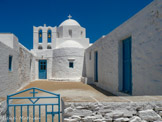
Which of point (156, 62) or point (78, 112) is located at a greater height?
point (156, 62)

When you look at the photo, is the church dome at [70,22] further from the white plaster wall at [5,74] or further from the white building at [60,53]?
the white plaster wall at [5,74]

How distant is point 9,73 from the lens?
8.16 meters

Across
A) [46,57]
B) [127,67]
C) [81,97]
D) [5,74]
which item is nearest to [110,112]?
[81,97]

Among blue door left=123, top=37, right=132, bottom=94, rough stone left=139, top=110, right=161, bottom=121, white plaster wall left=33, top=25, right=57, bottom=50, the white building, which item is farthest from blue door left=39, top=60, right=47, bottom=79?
rough stone left=139, top=110, right=161, bottom=121

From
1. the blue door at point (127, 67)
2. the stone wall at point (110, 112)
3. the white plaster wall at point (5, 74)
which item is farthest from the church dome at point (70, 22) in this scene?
the stone wall at point (110, 112)

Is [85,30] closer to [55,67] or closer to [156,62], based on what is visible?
[55,67]

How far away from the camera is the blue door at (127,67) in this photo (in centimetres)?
666

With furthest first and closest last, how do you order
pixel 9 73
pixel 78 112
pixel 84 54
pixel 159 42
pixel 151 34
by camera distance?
1. pixel 84 54
2. pixel 9 73
3. pixel 151 34
4. pixel 159 42
5. pixel 78 112

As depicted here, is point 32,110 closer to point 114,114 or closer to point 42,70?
point 114,114

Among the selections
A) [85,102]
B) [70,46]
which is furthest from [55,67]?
[85,102]

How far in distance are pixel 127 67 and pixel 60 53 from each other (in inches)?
431

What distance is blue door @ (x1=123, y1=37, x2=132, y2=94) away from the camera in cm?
666

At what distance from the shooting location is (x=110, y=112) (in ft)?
7.83

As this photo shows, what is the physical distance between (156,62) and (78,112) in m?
3.27
